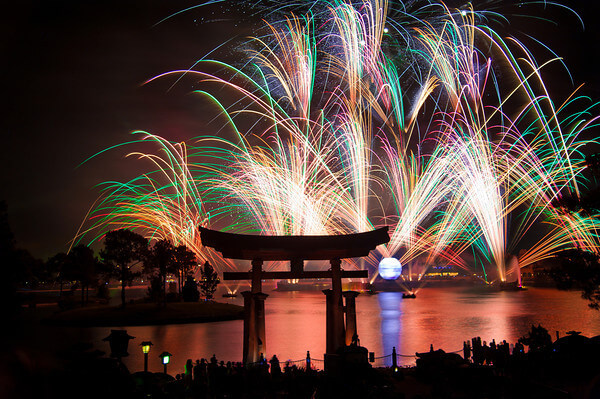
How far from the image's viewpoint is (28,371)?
3598 mm

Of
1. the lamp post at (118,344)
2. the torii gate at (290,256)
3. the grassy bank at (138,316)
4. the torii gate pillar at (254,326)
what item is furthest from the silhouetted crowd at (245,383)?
the grassy bank at (138,316)

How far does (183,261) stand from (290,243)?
50232 millimetres

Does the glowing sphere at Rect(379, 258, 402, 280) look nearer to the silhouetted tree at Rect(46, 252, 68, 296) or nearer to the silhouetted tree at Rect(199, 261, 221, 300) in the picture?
the silhouetted tree at Rect(199, 261, 221, 300)

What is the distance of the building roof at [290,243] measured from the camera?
15562mm

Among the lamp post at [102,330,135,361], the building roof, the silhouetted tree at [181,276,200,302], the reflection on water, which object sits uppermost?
the building roof

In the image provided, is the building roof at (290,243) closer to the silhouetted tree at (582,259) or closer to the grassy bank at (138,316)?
the silhouetted tree at (582,259)

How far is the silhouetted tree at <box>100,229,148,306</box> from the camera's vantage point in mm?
51812

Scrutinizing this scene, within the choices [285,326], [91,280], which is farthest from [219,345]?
[91,280]

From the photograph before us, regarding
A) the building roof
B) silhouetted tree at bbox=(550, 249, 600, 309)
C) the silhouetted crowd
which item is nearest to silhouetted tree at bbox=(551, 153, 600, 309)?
silhouetted tree at bbox=(550, 249, 600, 309)

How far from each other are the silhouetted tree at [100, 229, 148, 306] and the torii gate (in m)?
39.7

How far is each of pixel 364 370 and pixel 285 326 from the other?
1219 inches

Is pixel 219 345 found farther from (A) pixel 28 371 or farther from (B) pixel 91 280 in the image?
(B) pixel 91 280

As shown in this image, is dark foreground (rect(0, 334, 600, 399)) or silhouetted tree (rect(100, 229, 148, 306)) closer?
dark foreground (rect(0, 334, 600, 399))

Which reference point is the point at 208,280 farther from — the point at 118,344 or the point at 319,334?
the point at 118,344
